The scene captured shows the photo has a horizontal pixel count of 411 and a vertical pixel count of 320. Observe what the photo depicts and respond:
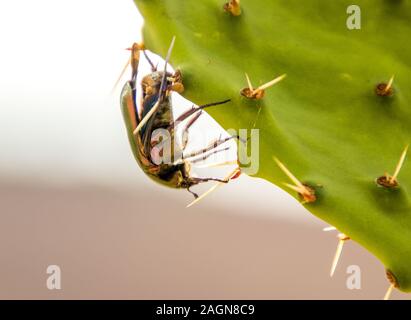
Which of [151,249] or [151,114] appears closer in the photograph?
[151,114]

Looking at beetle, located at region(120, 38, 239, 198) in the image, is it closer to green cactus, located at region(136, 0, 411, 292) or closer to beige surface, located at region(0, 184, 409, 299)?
green cactus, located at region(136, 0, 411, 292)

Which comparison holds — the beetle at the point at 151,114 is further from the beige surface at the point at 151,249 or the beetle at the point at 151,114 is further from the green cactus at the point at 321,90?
the beige surface at the point at 151,249

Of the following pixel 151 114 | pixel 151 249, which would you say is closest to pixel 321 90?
pixel 151 114

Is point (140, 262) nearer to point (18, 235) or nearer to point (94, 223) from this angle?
point (94, 223)

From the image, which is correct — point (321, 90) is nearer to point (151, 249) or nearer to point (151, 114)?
point (151, 114)

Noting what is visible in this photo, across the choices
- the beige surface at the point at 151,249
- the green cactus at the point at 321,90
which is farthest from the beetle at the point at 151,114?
the beige surface at the point at 151,249

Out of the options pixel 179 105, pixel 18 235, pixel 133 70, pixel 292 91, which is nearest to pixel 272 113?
pixel 292 91

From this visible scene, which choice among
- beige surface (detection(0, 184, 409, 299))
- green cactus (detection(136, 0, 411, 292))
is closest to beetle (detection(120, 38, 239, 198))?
green cactus (detection(136, 0, 411, 292))

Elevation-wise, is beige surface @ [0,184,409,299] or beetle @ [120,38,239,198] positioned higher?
beige surface @ [0,184,409,299]
